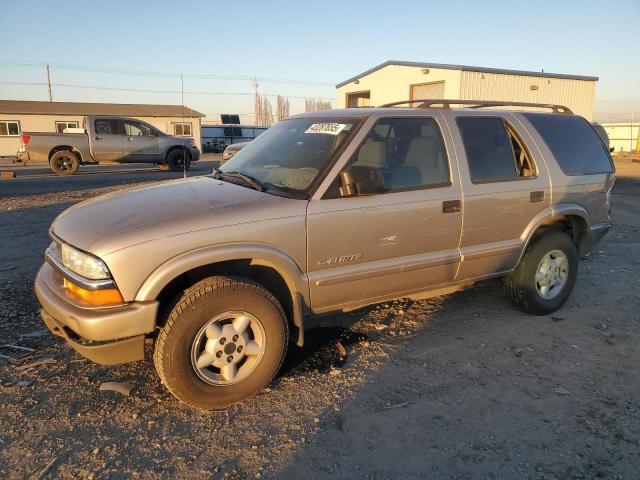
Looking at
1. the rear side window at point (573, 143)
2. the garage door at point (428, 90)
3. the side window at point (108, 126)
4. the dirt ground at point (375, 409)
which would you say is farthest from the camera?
the garage door at point (428, 90)

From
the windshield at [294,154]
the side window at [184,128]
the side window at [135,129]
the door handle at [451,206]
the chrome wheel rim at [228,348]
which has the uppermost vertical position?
the side window at [184,128]

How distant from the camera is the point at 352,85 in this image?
26062mm

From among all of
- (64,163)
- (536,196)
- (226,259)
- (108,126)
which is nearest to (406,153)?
(536,196)

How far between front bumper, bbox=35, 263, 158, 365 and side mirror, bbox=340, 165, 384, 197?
143 centimetres

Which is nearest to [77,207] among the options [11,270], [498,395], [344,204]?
[344,204]

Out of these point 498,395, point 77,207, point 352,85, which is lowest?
point 498,395

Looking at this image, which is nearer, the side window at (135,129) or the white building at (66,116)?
the side window at (135,129)

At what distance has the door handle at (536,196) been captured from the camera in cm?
409

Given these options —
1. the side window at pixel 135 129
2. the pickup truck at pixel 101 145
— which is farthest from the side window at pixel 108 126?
the side window at pixel 135 129

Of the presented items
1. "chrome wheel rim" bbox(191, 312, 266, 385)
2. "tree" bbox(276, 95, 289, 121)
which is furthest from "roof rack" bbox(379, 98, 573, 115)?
"tree" bbox(276, 95, 289, 121)

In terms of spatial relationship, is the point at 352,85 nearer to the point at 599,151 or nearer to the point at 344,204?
the point at 599,151

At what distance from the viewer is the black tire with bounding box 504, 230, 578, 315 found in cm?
425

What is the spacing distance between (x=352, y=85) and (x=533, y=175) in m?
23.3

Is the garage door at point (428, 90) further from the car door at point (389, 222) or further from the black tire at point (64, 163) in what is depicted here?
the car door at point (389, 222)
